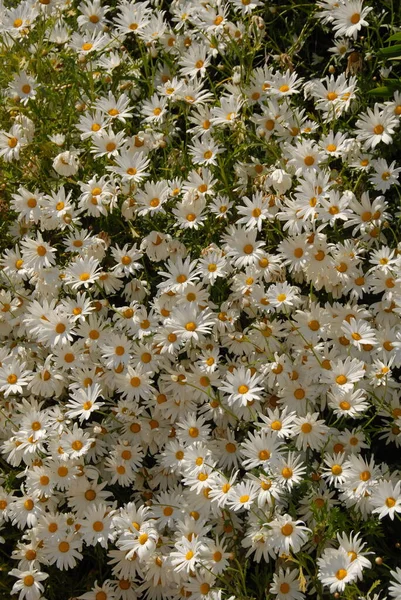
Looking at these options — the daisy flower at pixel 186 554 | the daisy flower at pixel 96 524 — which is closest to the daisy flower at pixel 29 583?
the daisy flower at pixel 96 524

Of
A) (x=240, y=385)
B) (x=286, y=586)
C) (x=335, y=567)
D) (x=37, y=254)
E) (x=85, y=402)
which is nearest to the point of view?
(x=335, y=567)

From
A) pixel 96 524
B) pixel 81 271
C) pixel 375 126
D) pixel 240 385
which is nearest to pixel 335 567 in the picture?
pixel 240 385

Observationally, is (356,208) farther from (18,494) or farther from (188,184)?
(18,494)

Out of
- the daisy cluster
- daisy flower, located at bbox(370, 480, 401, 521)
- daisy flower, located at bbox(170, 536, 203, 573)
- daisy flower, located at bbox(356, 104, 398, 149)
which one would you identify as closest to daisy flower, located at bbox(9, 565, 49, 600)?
the daisy cluster

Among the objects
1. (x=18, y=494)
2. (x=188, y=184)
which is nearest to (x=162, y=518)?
(x=18, y=494)

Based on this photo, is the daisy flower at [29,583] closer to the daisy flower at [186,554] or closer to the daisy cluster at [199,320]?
the daisy cluster at [199,320]

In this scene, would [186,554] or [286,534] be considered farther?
[186,554]

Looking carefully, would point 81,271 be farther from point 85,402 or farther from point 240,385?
point 240,385

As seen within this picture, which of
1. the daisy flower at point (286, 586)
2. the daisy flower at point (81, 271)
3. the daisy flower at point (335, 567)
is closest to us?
the daisy flower at point (335, 567)
